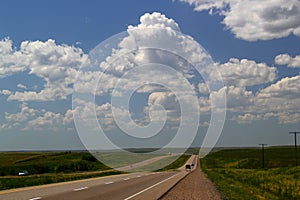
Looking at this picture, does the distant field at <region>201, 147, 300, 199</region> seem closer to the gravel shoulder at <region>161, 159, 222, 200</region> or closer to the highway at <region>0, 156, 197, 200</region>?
the gravel shoulder at <region>161, 159, 222, 200</region>

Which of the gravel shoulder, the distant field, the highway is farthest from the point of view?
the distant field

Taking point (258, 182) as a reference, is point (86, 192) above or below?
above

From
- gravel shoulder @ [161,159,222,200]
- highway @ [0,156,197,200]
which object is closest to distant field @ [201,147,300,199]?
gravel shoulder @ [161,159,222,200]

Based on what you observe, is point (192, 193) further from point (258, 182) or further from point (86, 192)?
point (258, 182)

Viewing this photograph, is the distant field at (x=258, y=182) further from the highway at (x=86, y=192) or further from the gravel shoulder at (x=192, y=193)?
the highway at (x=86, y=192)

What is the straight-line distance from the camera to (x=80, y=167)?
9950 centimetres

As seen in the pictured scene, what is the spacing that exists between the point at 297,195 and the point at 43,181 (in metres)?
17.6

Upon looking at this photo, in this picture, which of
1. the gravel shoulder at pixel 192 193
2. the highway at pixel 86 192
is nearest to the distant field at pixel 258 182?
the gravel shoulder at pixel 192 193

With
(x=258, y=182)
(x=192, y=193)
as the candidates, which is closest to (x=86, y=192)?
(x=192, y=193)

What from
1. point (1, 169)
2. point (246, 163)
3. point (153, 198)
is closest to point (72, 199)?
point (153, 198)

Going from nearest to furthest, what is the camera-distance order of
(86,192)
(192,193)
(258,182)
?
(86,192) → (192,193) → (258,182)

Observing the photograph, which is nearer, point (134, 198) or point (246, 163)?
point (134, 198)

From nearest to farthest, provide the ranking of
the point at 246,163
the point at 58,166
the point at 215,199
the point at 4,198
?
the point at 4,198, the point at 215,199, the point at 58,166, the point at 246,163

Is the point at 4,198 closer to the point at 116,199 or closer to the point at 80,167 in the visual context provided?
the point at 116,199
